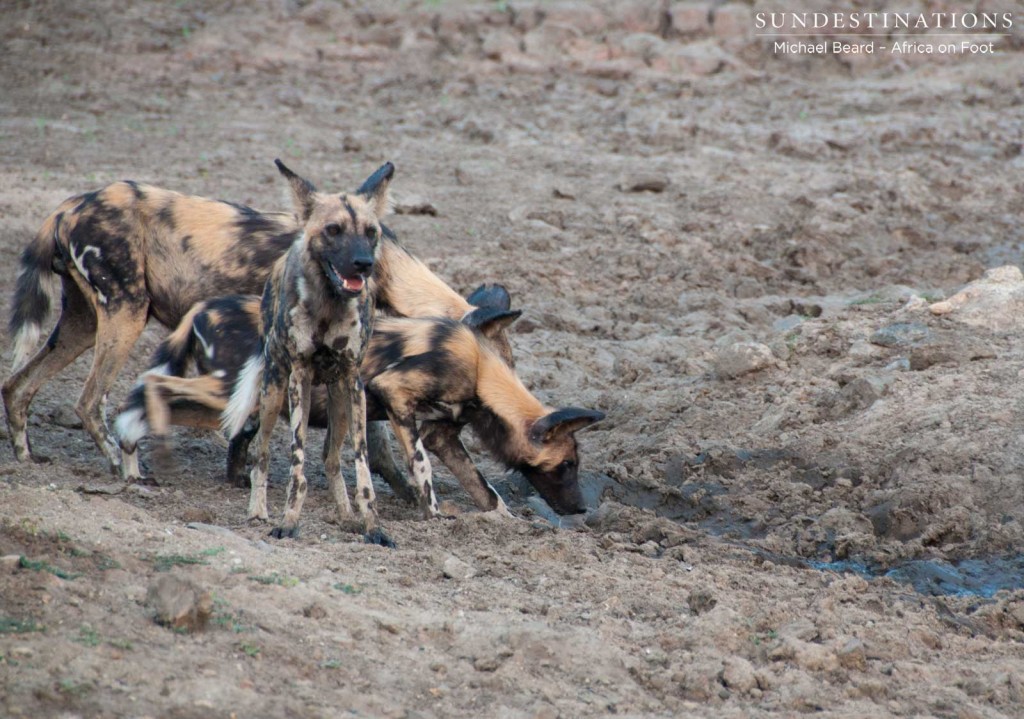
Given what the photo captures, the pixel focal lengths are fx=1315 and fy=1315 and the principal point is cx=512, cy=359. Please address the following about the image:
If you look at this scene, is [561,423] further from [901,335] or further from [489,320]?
[901,335]

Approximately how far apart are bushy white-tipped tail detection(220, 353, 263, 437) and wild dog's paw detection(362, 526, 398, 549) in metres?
1.02

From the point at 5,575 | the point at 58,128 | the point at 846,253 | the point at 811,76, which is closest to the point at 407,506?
the point at 5,575

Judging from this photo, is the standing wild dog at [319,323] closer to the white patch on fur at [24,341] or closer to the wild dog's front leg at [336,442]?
the wild dog's front leg at [336,442]

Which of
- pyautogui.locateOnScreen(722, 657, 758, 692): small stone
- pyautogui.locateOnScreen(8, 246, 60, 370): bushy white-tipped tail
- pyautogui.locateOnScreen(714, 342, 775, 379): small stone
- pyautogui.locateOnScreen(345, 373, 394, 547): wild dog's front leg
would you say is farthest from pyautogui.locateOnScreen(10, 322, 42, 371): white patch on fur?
pyautogui.locateOnScreen(722, 657, 758, 692): small stone

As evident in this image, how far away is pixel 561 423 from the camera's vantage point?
6609 millimetres

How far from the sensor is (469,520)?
5.75 meters

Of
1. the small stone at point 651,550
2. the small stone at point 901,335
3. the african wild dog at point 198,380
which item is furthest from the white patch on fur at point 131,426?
the small stone at point 901,335

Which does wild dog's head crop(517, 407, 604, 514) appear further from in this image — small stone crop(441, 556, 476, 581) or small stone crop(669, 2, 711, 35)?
small stone crop(669, 2, 711, 35)

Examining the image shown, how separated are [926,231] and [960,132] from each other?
7.27 feet

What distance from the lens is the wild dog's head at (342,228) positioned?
5383mm

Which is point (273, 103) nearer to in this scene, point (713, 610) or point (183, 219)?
point (183, 219)

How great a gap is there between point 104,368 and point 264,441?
127cm

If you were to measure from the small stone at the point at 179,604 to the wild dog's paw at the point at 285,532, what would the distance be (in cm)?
151

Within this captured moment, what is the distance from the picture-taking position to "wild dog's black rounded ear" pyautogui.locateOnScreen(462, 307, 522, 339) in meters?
6.80
